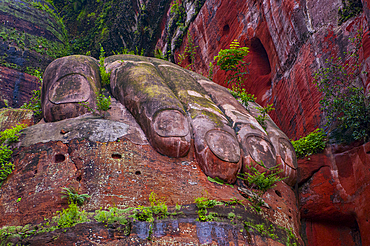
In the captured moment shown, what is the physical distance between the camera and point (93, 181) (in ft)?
18.3

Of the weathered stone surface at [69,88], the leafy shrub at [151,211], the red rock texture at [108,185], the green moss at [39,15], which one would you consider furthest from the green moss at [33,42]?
the leafy shrub at [151,211]

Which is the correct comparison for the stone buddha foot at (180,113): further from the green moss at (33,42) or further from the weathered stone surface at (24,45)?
the green moss at (33,42)

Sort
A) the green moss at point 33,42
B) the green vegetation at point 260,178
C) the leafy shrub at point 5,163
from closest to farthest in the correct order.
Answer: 1. the leafy shrub at point 5,163
2. the green vegetation at point 260,178
3. the green moss at point 33,42

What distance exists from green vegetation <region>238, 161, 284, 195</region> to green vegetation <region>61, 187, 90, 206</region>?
2.75 meters

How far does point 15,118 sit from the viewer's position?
326 inches

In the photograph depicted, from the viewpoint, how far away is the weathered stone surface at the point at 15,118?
8164 mm

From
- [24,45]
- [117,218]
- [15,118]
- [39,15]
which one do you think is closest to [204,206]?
[117,218]

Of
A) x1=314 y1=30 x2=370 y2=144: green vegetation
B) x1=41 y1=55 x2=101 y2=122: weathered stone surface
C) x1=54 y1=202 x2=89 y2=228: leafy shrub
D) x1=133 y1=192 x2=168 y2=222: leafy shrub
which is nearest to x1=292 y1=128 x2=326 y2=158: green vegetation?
x1=314 y1=30 x2=370 y2=144: green vegetation

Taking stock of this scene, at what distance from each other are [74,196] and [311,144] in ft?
17.6

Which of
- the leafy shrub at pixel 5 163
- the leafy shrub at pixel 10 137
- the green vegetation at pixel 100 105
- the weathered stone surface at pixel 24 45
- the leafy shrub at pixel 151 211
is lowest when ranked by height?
the leafy shrub at pixel 151 211

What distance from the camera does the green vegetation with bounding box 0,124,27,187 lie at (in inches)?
230

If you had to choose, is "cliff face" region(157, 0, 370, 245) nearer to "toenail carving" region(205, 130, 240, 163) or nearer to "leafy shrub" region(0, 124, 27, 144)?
"toenail carving" region(205, 130, 240, 163)

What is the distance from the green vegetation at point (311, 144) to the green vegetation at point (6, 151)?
5998 mm

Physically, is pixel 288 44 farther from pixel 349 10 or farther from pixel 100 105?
pixel 100 105
